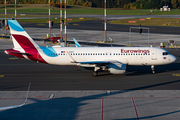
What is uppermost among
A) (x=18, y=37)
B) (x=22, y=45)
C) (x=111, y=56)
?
(x=18, y=37)

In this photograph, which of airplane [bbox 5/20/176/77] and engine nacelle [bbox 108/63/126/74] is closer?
engine nacelle [bbox 108/63/126/74]

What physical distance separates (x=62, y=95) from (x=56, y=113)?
528cm

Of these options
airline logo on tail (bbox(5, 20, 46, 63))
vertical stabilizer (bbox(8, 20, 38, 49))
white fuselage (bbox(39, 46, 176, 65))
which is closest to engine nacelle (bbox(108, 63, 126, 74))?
white fuselage (bbox(39, 46, 176, 65))

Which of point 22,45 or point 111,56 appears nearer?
point 111,56

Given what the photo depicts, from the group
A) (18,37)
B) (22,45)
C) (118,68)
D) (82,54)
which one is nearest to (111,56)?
(118,68)

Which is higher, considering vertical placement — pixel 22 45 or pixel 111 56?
pixel 22 45

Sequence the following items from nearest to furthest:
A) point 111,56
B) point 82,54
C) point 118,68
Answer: point 118,68 < point 111,56 < point 82,54

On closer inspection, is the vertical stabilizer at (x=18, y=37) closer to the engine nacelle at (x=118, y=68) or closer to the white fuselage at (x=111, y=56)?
the white fuselage at (x=111, y=56)

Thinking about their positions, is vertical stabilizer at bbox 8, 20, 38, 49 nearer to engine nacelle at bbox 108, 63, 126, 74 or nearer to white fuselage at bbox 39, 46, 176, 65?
white fuselage at bbox 39, 46, 176, 65

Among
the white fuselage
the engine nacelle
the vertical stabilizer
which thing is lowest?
the engine nacelle

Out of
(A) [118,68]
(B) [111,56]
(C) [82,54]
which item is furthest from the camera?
(C) [82,54]

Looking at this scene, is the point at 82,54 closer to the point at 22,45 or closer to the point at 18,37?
the point at 22,45

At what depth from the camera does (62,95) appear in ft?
95.4

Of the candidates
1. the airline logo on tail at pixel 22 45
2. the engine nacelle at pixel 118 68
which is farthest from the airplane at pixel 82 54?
the engine nacelle at pixel 118 68
